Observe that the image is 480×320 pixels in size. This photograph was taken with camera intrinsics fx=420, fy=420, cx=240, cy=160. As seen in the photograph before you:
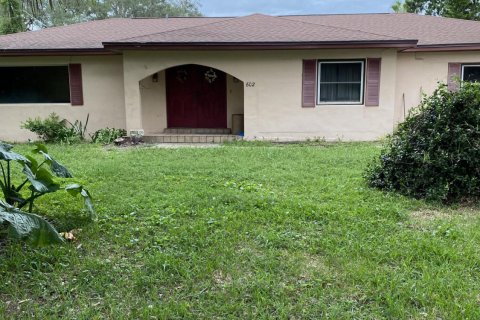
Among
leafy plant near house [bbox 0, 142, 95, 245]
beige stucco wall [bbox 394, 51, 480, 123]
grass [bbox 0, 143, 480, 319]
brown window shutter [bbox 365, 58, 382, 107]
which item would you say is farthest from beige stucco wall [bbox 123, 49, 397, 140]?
leafy plant near house [bbox 0, 142, 95, 245]

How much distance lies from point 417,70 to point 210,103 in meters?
5.90

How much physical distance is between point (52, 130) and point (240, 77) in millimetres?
5100

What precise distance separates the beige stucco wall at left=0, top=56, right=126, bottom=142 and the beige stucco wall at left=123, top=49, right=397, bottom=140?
0.94 metres

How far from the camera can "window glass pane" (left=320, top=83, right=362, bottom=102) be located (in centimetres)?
1105

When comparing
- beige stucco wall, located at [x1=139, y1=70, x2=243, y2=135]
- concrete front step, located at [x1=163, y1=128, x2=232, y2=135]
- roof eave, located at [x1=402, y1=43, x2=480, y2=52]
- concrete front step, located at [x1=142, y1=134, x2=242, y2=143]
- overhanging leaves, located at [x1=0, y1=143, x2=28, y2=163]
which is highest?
roof eave, located at [x1=402, y1=43, x2=480, y2=52]

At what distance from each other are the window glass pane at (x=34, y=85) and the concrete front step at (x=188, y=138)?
284 cm

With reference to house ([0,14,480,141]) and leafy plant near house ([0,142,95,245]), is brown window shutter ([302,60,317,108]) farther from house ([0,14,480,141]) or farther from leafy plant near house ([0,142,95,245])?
leafy plant near house ([0,142,95,245])

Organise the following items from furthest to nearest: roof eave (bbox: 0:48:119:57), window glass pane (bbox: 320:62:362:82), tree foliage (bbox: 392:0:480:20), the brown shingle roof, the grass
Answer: tree foliage (bbox: 392:0:480:20) < roof eave (bbox: 0:48:119:57) < window glass pane (bbox: 320:62:362:82) < the brown shingle roof < the grass

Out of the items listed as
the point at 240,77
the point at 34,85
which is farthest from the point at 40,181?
the point at 34,85

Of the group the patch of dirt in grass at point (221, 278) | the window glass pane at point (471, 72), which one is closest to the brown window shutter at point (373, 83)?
the window glass pane at point (471, 72)

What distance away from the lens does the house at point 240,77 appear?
1073 centimetres

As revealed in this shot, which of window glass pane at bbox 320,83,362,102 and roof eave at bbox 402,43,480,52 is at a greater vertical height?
roof eave at bbox 402,43,480,52

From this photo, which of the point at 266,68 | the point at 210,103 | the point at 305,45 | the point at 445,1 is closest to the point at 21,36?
the point at 210,103

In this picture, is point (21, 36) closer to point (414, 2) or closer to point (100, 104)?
point (100, 104)
